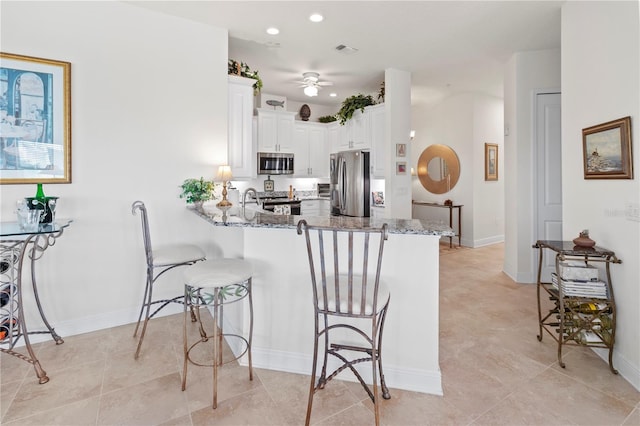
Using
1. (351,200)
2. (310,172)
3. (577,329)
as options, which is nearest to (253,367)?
(577,329)

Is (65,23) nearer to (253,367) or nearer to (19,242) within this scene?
(19,242)

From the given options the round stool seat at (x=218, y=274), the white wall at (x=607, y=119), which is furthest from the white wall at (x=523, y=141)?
the round stool seat at (x=218, y=274)

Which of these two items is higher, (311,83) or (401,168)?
(311,83)

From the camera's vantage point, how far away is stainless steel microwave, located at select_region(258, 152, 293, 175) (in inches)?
219

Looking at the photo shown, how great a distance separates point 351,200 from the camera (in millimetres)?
5414

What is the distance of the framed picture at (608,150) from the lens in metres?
2.14

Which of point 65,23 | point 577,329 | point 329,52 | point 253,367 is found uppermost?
point 329,52

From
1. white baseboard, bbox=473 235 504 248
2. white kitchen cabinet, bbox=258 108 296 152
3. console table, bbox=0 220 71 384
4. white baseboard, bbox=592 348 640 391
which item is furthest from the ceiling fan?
white baseboard, bbox=592 348 640 391

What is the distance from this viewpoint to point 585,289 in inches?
90.7

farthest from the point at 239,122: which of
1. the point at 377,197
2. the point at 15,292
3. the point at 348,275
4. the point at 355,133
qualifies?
the point at 348,275

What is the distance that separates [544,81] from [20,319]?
18.2 ft

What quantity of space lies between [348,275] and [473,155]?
5.42m

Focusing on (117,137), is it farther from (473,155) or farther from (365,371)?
(473,155)

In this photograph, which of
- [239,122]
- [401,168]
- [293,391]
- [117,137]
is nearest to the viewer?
[293,391]
